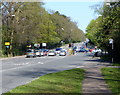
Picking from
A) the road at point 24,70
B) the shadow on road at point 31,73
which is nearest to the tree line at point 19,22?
the road at point 24,70

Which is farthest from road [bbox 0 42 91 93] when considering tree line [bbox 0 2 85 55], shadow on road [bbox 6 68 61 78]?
tree line [bbox 0 2 85 55]

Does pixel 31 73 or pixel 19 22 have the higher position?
pixel 19 22

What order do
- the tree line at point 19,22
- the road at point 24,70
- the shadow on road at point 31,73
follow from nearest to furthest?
1. the road at point 24,70
2. the shadow on road at point 31,73
3. the tree line at point 19,22

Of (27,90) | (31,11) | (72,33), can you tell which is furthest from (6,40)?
(72,33)

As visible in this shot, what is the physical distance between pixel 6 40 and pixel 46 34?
24.1m

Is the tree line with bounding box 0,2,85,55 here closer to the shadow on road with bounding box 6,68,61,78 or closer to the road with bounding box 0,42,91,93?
the road with bounding box 0,42,91,93

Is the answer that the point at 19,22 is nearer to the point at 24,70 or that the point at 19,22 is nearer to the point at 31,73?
the point at 24,70

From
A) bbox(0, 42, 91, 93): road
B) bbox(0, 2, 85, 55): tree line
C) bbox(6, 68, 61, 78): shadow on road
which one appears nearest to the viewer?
bbox(0, 42, 91, 93): road

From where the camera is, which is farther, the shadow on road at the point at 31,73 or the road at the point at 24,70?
the shadow on road at the point at 31,73

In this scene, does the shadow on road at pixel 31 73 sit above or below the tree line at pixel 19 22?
below

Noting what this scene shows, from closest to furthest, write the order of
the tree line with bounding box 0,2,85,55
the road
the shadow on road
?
1. the road
2. the shadow on road
3. the tree line with bounding box 0,2,85,55

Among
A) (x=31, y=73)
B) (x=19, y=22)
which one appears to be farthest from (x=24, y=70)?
(x=19, y=22)

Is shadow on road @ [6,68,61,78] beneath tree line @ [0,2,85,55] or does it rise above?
beneath

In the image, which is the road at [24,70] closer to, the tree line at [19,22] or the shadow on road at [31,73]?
the shadow on road at [31,73]
